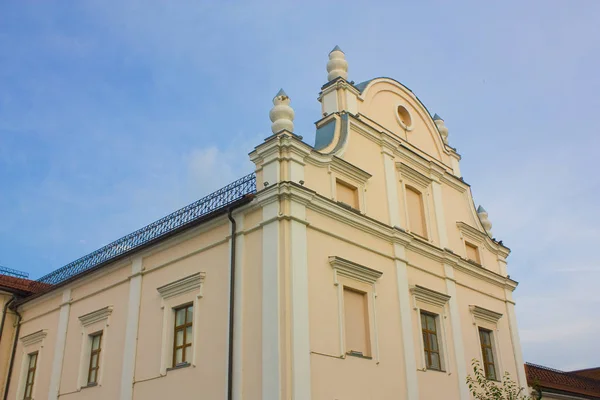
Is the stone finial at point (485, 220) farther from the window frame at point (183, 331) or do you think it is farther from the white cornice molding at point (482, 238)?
the window frame at point (183, 331)

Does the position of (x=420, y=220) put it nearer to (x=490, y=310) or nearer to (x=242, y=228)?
(x=490, y=310)

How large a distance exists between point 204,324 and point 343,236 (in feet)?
12.3

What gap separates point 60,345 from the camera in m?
18.7

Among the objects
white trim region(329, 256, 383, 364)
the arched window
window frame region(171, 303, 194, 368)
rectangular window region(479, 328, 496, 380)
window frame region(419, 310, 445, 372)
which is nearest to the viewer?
white trim region(329, 256, 383, 364)

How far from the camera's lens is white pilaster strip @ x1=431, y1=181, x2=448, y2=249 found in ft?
59.2

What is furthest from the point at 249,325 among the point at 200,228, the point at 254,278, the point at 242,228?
the point at 200,228

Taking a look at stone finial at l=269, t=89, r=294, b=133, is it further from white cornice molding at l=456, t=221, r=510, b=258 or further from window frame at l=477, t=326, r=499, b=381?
window frame at l=477, t=326, r=499, b=381

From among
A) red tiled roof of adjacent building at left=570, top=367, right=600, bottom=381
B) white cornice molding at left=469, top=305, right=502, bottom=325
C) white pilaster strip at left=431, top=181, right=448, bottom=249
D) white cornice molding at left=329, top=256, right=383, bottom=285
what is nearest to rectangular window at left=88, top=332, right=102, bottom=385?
white cornice molding at left=329, top=256, right=383, bottom=285

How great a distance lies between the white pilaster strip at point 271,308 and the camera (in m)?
11.8

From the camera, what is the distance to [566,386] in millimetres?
21844

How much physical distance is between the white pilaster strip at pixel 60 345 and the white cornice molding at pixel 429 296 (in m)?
10.6

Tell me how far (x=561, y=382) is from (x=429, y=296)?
9151 mm

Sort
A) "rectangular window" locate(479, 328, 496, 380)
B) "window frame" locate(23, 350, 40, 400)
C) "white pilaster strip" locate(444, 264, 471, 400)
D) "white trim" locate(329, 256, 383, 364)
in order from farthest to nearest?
1. "window frame" locate(23, 350, 40, 400)
2. "rectangular window" locate(479, 328, 496, 380)
3. "white pilaster strip" locate(444, 264, 471, 400)
4. "white trim" locate(329, 256, 383, 364)

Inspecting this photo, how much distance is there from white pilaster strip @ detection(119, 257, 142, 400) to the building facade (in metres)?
0.06
